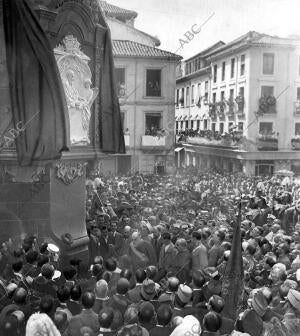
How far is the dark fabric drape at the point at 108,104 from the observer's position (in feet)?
28.1

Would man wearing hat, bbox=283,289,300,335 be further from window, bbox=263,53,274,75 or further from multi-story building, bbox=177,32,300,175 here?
window, bbox=263,53,274,75

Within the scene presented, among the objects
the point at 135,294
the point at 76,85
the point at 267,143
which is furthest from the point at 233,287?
the point at 267,143

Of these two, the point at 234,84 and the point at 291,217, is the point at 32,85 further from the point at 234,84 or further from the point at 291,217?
the point at 234,84

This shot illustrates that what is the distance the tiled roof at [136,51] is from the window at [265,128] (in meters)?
2.87

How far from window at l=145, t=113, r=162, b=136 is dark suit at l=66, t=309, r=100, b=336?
786 cm

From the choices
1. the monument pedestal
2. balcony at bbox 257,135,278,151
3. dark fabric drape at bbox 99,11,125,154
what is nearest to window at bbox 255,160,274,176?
balcony at bbox 257,135,278,151

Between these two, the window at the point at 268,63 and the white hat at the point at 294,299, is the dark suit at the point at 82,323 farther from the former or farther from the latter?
the window at the point at 268,63

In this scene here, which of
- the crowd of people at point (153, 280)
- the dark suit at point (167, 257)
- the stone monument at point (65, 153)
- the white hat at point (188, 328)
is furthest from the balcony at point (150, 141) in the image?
the white hat at point (188, 328)

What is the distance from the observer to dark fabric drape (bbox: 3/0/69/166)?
23.8 feet

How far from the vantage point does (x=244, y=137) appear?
13.9 m

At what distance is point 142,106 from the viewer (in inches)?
491

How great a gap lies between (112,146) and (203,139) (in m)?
5.90

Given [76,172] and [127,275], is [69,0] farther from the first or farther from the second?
[127,275]

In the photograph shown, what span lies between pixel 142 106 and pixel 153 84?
1.87ft
